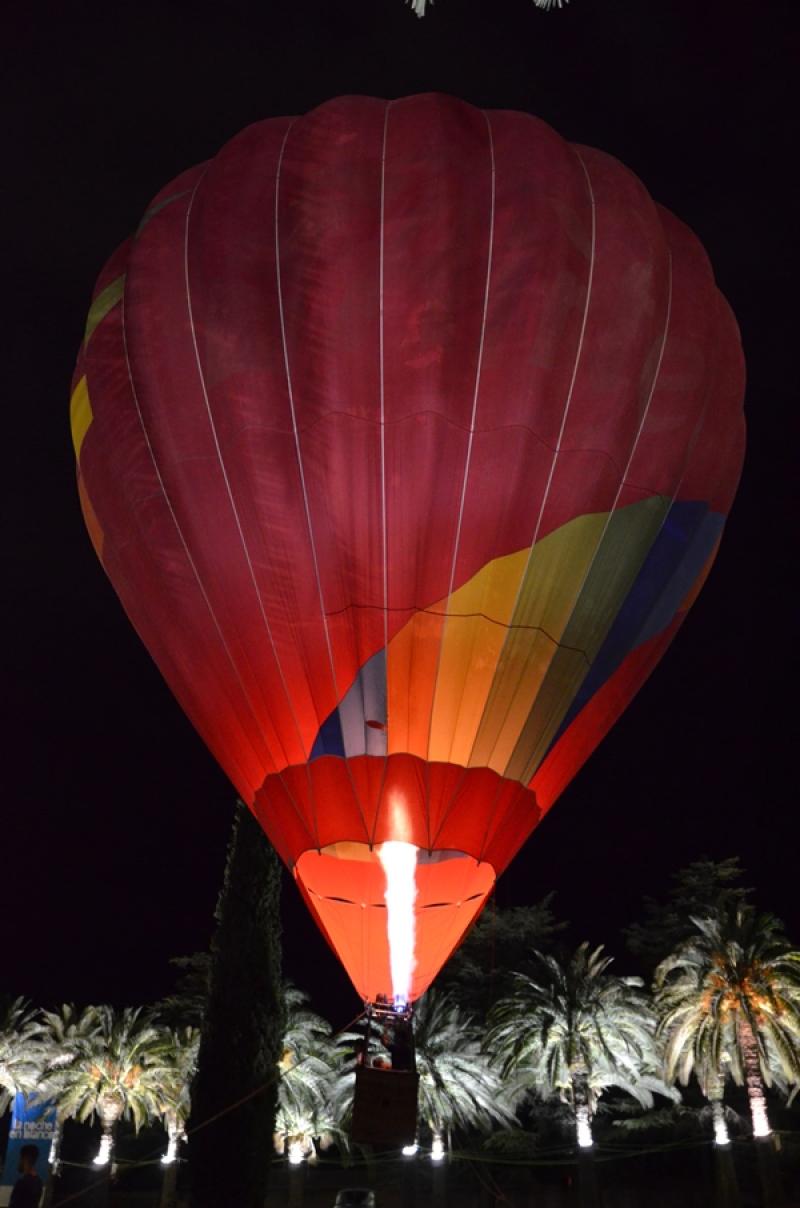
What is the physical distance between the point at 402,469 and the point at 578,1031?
72.0ft

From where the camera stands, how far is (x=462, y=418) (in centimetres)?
1001

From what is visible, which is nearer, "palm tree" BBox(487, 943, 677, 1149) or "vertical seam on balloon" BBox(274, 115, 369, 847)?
"vertical seam on balloon" BBox(274, 115, 369, 847)

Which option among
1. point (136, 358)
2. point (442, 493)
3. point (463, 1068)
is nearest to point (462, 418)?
point (442, 493)

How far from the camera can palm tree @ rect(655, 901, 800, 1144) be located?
23.1 metres

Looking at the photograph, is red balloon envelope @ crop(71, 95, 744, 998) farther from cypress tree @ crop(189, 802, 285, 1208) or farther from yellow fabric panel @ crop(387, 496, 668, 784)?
cypress tree @ crop(189, 802, 285, 1208)

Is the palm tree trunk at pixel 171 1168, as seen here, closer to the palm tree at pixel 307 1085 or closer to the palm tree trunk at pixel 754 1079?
the palm tree at pixel 307 1085

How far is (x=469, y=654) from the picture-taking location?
9953 mm

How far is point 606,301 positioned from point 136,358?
497 cm

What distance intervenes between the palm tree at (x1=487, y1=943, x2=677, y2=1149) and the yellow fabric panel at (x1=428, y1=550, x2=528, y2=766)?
66.2ft

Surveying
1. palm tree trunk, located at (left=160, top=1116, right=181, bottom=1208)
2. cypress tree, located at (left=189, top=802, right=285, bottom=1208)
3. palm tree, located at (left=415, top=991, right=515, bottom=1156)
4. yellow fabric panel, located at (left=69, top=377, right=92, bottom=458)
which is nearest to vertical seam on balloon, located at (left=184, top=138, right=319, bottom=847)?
yellow fabric panel, located at (left=69, top=377, right=92, bottom=458)

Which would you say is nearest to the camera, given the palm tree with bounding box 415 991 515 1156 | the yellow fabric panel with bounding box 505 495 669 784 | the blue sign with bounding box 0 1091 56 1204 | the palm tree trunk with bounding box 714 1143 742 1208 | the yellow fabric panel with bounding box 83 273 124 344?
the yellow fabric panel with bounding box 505 495 669 784

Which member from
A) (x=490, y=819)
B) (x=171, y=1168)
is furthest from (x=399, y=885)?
(x=171, y=1168)

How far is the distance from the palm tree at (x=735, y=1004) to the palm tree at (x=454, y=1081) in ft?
22.1

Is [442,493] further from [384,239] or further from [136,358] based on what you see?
[136,358]
